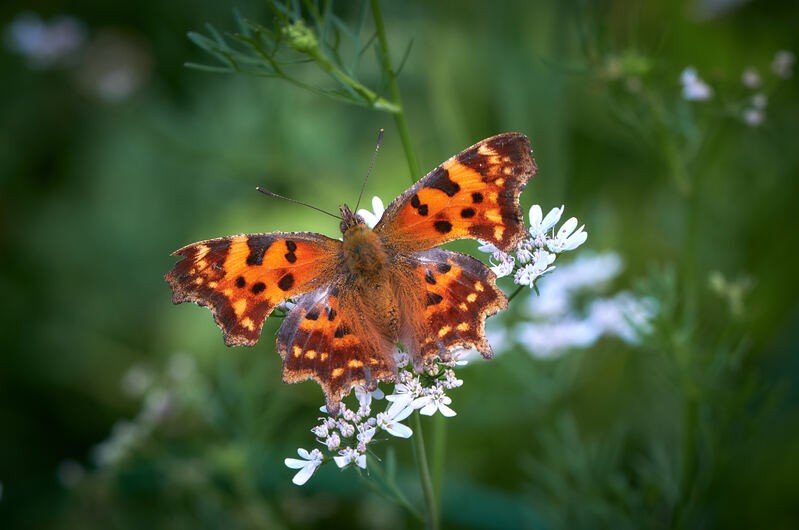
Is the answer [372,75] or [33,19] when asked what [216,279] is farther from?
[33,19]

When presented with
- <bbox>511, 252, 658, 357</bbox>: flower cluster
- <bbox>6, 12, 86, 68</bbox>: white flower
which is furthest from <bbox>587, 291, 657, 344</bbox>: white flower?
<bbox>6, 12, 86, 68</bbox>: white flower

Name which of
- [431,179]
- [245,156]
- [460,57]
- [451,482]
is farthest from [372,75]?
[431,179]

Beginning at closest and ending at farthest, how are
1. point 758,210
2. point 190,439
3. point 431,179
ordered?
point 431,179, point 190,439, point 758,210

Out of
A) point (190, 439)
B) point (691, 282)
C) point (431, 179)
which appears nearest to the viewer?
point (431, 179)

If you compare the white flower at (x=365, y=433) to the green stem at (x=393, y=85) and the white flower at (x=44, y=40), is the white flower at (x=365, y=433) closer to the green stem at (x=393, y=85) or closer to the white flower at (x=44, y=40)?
the green stem at (x=393, y=85)

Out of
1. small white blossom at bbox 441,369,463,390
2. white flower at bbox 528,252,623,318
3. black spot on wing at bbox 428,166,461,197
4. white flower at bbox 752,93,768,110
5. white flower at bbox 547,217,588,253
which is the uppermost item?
white flower at bbox 752,93,768,110

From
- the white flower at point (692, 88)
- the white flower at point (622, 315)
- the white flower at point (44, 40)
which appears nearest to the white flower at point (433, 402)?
the white flower at point (622, 315)

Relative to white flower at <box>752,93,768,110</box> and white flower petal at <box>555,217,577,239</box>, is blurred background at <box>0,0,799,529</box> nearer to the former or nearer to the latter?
white flower at <box>752,93,768,110</box>

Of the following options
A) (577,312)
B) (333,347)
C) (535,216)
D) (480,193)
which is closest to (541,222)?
(535,216)
